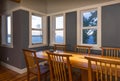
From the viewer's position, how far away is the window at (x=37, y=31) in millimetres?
3854

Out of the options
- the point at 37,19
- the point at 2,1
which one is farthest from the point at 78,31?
the point at 2,1

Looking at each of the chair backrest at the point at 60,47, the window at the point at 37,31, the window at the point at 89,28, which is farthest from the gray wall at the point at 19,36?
the window at the point at 89,28

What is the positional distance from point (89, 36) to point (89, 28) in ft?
0.84

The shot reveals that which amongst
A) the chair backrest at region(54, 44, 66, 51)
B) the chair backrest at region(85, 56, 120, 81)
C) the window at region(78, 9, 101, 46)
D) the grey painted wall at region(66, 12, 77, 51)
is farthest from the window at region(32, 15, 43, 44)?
the chair backrest at region(85, 56, 120, 81)

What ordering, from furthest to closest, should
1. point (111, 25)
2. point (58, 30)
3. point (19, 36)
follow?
point (58, 30), point (19, 36), point (111, 25)

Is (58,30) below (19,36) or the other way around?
the other way around

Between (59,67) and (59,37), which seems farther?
(59,37)

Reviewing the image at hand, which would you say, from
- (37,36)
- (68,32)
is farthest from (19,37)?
(68,32)

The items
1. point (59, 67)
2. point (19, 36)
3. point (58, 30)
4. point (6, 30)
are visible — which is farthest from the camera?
point (58, 30)

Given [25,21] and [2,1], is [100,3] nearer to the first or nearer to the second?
[25,21]

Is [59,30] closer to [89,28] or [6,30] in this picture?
[89,28]

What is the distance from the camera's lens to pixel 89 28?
3.35 m

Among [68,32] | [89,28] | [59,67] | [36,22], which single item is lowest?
[59,67]

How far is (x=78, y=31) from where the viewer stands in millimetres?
3453
